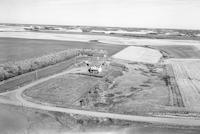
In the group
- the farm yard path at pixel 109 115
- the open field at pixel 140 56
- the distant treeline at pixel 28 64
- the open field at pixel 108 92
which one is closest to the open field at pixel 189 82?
the open field at pixel 108 92

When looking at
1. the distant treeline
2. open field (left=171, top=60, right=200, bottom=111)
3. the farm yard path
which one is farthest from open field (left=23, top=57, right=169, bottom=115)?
the distant treeline

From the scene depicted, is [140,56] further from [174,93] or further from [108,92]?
[108,92]

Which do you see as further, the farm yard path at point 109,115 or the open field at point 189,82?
the open field at point 189,82

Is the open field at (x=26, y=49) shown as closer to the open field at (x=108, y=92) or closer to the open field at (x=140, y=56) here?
the open field at (x=140, y=56)

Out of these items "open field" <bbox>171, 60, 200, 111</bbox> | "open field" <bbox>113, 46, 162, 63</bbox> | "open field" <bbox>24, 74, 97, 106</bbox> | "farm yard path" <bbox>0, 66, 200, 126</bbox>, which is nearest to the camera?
"farm yard path" <bbox>0, 66, 200, 126</bbox>

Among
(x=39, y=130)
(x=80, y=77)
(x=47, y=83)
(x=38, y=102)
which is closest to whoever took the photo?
(x=39, y=130)

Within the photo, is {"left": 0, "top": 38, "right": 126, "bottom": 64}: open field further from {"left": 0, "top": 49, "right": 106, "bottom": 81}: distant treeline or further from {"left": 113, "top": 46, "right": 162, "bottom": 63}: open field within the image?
{"left": 0, "top": 49, "right": 106, "bottom": 81}: distant treeline

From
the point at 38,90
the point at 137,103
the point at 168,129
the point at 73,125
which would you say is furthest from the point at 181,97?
the point at 38,90

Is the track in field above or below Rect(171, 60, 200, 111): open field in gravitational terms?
below

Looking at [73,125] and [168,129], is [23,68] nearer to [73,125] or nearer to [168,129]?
[73,125]
